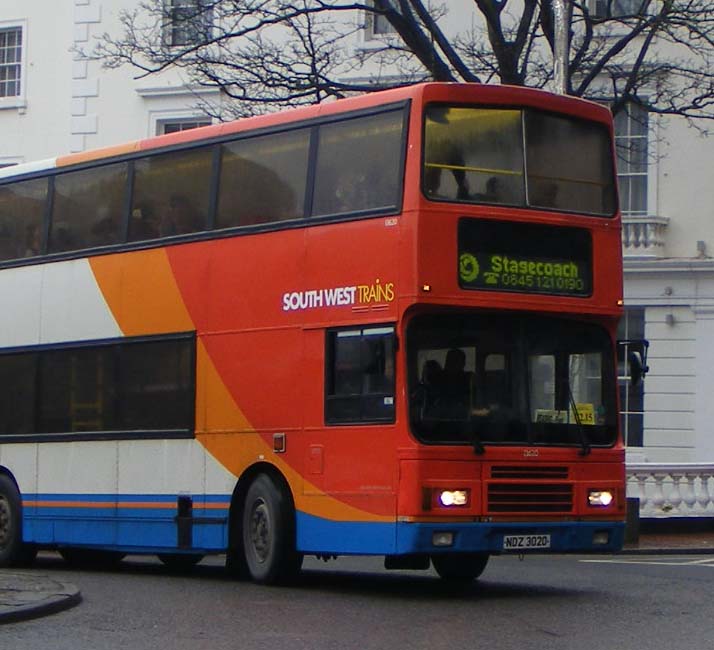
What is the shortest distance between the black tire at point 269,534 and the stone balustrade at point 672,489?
11.6m

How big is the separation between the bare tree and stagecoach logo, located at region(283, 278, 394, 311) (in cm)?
901

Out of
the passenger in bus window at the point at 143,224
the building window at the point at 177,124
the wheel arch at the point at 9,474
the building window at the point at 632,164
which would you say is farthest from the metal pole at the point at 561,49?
the building window at the point at 177,124

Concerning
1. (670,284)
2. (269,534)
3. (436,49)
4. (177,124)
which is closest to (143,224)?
(269,534)

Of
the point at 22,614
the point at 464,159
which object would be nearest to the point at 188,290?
the point at 464,159

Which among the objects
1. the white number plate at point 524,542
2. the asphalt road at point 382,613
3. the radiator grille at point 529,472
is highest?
the radiator grille at point 529,472

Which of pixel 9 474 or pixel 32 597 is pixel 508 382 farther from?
pixel 9 474

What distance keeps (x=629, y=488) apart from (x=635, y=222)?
6127 millimetres

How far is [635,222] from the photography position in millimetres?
32125

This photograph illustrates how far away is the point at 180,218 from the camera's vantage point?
18.1 meters

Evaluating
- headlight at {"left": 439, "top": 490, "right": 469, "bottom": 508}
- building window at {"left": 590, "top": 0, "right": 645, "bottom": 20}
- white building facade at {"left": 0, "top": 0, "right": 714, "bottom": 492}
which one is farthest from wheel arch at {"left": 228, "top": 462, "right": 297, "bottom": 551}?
building window at {"left": 590, "top": 0, "right": 645, "bottom": 20}

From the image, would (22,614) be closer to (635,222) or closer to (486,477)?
(486,477)

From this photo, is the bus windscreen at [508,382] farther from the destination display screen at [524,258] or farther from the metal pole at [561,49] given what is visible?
the metal pole at [561,49]

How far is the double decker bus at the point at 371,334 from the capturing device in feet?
50.2

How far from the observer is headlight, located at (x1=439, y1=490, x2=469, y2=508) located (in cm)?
1511
